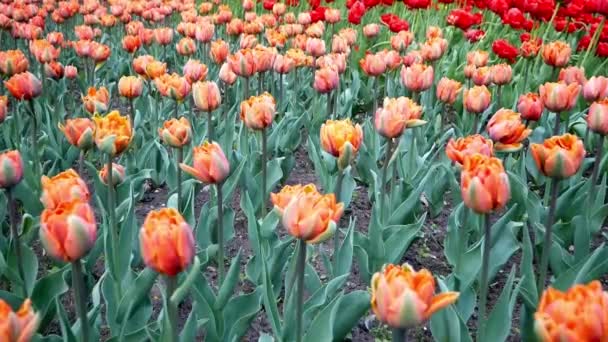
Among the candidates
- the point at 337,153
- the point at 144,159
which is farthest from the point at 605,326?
the point at 144,159

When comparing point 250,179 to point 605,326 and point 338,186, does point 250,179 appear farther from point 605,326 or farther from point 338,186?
point 605,326

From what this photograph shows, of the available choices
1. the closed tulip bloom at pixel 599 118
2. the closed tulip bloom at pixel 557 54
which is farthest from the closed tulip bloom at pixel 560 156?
the closed tulip bloom at pixel 557 54

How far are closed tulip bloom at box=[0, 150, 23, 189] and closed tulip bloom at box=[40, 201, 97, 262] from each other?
502 millimetres

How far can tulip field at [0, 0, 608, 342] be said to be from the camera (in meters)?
1.38

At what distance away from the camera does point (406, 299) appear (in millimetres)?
1115

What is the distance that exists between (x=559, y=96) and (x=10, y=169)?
2083mm

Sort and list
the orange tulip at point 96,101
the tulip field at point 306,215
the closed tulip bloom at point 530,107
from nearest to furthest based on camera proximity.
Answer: the tulip field at point 306,215, the closed tulip bloom at point 530,107, the orange tulip at point 96,101

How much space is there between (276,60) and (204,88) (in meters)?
0.94

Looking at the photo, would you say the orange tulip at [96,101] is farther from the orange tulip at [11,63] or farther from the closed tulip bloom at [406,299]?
the closed tulip bloom at [406,299]

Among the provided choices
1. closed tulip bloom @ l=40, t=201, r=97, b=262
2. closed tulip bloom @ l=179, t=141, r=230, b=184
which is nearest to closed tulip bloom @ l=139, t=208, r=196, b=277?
closed tulip bloom @ l=40, t=201, r=97, b=262

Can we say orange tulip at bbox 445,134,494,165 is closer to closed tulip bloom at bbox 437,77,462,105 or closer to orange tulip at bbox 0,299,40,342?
closed tulip bloom at bbox 437,77,462,105

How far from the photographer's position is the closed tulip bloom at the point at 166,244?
48.6 inches

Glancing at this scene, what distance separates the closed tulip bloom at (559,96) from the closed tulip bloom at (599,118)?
0.32 m

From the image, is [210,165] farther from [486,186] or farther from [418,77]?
[418,77]
